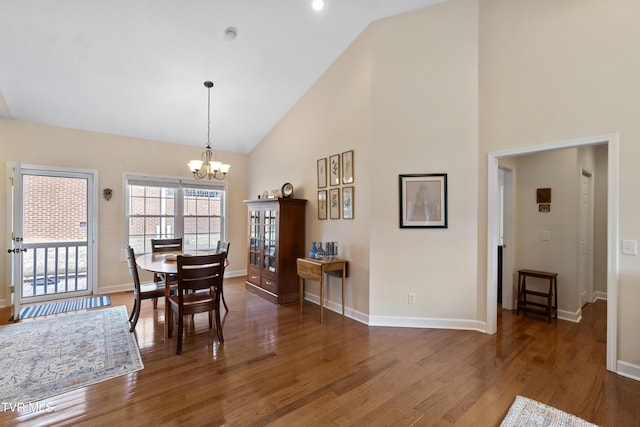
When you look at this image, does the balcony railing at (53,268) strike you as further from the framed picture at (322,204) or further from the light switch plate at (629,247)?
the light switch plate at (629,247)

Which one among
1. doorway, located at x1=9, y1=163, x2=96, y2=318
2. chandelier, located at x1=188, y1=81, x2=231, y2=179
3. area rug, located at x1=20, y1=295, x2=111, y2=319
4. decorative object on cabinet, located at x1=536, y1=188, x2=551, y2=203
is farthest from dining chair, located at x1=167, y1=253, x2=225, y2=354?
decorative object on cabinet, located at x1=536, y1=188, x2=551, y2=203

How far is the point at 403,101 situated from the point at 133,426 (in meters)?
3.88

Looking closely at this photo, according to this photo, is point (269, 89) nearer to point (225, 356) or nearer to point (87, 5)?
point (87, 5)

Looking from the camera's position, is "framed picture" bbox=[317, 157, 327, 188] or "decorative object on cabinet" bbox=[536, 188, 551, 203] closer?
"decorative object on cabinet" bbox=[536, 188, 551, 203]

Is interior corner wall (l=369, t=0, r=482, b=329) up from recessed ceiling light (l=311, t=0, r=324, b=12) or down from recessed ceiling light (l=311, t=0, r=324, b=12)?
down

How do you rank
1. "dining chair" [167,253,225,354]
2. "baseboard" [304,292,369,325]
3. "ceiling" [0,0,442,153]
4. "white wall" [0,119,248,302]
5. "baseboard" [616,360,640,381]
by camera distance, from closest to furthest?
"baseboard" [616,360,640,381], "dining chair" [167,253,225,354], "ceiling" [0,0,442,153], "baseboard" [304,292,369,325], "white wall" [0,119,248,302]

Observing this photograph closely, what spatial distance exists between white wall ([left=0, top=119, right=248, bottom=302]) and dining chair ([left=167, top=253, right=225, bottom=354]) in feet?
8.84

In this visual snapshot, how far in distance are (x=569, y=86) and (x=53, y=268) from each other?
7173 millimetres

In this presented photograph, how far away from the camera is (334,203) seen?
166 inches

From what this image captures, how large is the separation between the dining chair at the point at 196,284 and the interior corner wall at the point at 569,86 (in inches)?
117

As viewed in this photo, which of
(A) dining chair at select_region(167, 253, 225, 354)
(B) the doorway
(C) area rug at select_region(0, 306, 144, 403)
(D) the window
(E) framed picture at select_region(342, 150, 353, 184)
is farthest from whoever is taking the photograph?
(D) the window

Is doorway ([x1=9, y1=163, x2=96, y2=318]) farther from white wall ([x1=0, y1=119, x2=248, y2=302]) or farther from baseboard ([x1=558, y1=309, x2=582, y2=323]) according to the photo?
baseboard ([x1=558, y1=309, x2=582, y2=323])

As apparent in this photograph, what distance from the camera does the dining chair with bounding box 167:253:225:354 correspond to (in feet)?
9.41

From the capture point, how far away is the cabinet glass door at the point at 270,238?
4621 millimetres
